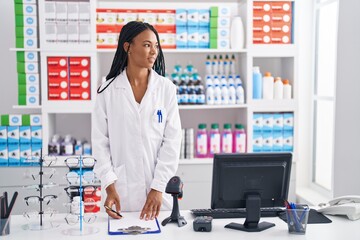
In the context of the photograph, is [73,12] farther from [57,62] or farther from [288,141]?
[288,141]

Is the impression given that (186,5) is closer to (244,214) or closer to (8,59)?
(8,59)

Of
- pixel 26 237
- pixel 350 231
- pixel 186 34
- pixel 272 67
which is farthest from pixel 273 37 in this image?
pixel 26 237

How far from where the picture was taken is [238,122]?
4.37m

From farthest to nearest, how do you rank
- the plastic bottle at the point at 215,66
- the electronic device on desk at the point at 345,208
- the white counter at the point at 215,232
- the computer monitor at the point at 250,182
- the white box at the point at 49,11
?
the plastic bottle at the point at 215,66, the white box at the point at 49,11, the electronic device on desk at the point at 345,208, the computer monitor at the point at 250,182, the white counter at the point at 215,232

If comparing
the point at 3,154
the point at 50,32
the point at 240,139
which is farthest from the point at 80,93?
the point at 240,139

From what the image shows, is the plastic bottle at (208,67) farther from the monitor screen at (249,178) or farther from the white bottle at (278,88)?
the monitor screen at (249,178)

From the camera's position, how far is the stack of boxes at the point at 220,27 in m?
3.98

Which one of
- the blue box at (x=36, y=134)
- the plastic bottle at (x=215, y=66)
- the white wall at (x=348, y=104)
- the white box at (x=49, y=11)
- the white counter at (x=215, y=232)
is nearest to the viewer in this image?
the white counter at (x=215, y=232)

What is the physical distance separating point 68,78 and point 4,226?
2.11m

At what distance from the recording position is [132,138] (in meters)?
2.50

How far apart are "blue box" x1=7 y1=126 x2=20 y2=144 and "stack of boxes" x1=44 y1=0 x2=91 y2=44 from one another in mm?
745

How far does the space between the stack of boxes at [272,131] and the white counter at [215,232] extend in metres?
1.92

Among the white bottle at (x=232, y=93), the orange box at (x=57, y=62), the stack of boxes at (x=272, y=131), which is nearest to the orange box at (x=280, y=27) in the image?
the white bottle at (x=232, y=93)

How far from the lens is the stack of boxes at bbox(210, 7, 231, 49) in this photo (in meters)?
3.98
